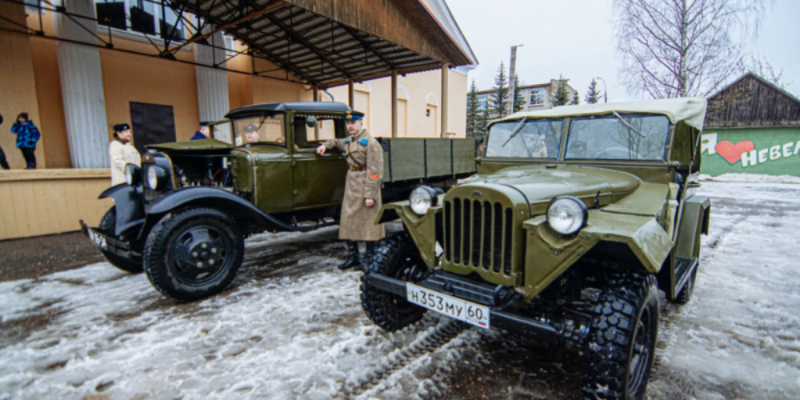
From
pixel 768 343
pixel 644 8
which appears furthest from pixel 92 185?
pixel 644 8

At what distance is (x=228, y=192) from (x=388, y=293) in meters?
2.09

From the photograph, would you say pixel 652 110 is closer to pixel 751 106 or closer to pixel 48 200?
pixel 48 200

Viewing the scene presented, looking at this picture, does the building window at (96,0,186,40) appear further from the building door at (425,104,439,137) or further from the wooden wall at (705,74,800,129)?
the wooden wall at (705,74,800,129)

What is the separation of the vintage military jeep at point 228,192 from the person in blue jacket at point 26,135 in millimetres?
3862

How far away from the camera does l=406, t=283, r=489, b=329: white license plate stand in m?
2.12

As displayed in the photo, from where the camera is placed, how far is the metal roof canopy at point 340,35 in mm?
7109

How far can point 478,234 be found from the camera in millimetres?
2326

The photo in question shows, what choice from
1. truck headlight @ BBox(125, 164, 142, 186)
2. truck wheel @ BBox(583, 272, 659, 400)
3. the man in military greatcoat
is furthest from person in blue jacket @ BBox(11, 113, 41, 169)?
truck wheel @ BBox(583, 272, 659, 400)

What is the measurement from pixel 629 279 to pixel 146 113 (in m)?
9.88

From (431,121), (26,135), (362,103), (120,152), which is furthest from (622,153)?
(431,121)

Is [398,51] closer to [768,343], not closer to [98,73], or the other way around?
[98,73]

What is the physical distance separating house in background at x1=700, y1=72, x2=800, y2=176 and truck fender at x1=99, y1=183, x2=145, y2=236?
20.6 meters

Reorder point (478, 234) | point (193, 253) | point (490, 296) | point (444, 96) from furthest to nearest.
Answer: point (444, 96) < point (193, 253) < point (478, 234) < point (490, 296)

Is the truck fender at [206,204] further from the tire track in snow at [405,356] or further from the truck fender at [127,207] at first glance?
the tire track in snow at [405,356]
